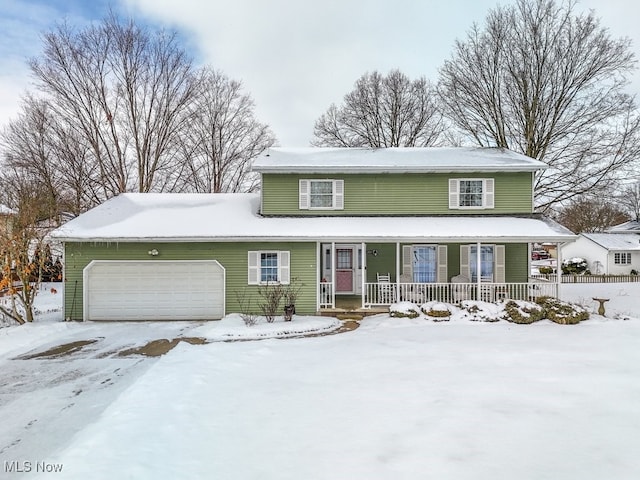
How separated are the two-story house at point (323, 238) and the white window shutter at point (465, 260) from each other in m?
0.04

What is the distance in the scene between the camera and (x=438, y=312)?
1073cm

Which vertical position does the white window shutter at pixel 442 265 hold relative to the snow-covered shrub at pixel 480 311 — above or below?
above

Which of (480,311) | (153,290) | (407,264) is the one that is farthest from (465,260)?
(153,290)

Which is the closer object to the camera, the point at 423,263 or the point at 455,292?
the point at 455,292

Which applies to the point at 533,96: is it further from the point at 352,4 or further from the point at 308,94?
the point at 308,94

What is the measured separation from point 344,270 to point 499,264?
586 centimetres

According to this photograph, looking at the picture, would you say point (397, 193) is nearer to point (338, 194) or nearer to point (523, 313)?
point (338, 194)

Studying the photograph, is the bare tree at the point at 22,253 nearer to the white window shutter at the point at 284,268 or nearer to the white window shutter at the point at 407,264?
the white window shutter at the point at 284,268

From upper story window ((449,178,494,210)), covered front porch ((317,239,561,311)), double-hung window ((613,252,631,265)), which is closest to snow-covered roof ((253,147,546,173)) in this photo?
upper story window ((449,178,494,210))

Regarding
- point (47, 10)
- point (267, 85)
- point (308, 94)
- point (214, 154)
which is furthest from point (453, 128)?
point (47, 10)

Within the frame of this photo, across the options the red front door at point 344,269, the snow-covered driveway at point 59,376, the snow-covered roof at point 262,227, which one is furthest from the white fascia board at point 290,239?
the snow-covered driveway at point 59,376

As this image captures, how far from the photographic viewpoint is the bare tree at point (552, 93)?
1520cm

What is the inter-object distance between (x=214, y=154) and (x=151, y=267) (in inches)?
593

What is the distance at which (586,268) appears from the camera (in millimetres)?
30266
